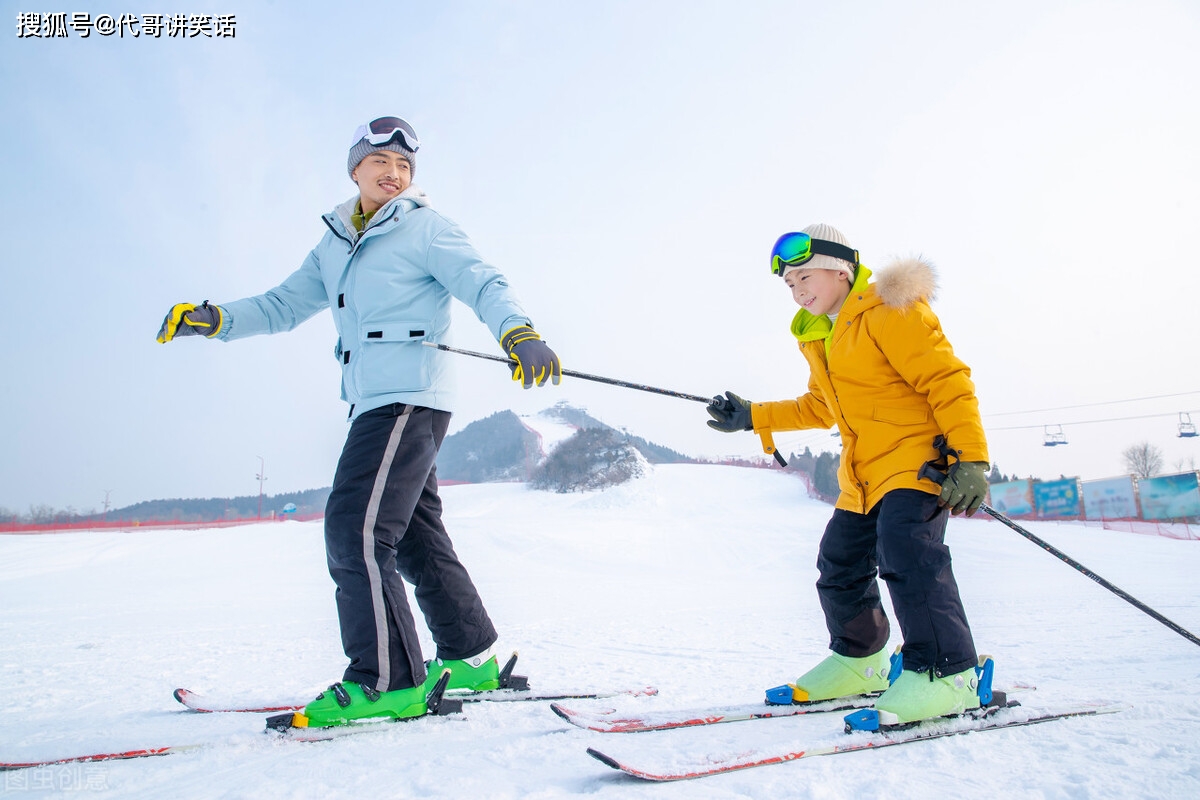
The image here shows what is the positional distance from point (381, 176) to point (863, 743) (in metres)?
2.55

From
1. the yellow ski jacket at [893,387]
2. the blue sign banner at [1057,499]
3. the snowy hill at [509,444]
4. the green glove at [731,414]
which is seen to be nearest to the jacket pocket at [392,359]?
the green glove at [731,414]

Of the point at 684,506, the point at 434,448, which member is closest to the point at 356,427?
the point at 434,448

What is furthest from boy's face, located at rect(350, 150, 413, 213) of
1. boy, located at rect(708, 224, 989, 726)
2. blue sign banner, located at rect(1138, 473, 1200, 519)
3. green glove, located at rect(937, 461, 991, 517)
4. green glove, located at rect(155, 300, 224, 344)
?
blue sign banner, located at rect(1138, 473, 1200, 519)

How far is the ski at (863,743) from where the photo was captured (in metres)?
1.45

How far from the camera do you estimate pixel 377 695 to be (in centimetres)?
209

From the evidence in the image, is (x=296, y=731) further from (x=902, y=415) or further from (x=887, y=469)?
(x=902, y=415)

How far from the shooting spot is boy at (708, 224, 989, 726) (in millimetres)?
2010

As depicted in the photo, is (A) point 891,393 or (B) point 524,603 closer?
(A) point 891,393

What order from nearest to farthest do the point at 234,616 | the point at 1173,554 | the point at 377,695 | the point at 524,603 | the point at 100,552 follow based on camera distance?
the point at 377,695, the point at 234,616, the point at 524,603, the point at 1173,554, the point at 100,552

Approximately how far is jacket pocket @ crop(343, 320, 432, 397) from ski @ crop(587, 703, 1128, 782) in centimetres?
140

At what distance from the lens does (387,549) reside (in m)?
2.21

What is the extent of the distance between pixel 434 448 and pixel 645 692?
4.33ft

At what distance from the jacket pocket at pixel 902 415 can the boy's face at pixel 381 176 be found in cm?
205

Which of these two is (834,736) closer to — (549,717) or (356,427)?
(549,717)
